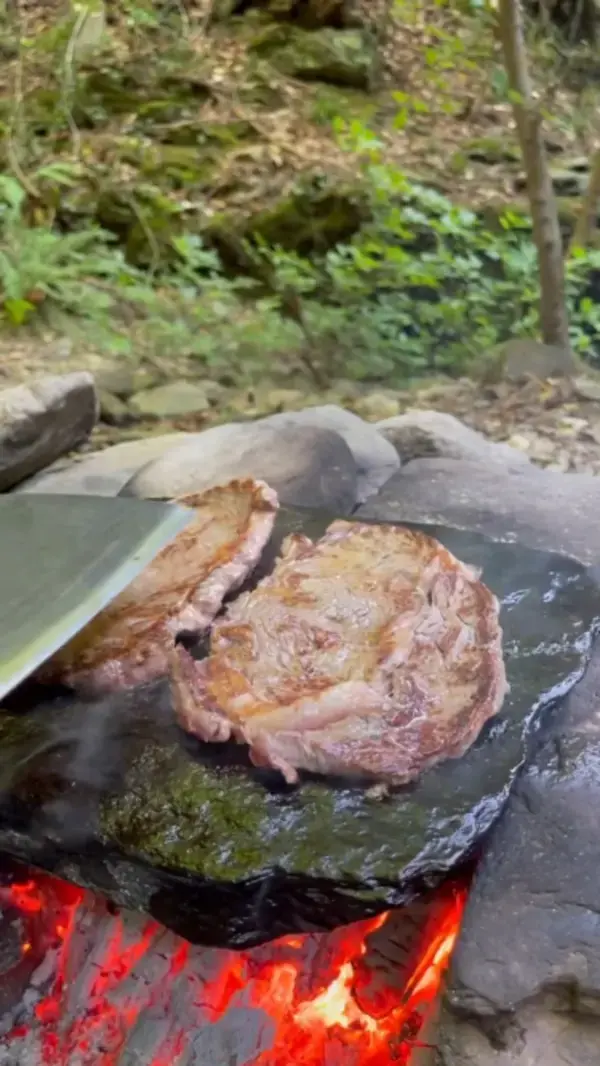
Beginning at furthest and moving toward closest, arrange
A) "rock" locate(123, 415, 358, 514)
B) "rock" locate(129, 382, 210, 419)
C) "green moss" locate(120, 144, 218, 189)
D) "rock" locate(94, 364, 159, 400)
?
"green moss" locate(120, 144, 218, 189) → "rock" locate(94, 364, 159, 400) → "rock" locate(129, 382, 210, 419) → "rock" locate(123, 415, 358, 514)

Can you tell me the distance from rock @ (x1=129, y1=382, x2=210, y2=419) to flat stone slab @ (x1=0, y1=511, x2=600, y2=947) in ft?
8.26

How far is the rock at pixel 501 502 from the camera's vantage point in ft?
7.82

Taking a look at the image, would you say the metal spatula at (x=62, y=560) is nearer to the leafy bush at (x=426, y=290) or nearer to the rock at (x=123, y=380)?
the rock at (x=123, y=380)

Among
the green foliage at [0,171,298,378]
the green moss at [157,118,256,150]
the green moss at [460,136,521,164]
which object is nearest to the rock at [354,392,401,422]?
the green foliage at [0,171,298,378]

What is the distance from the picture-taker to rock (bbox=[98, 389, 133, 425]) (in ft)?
12.9

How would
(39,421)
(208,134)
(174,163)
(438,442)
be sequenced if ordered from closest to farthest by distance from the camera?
(39,421)
(438,442)
(174,163)
(208,134)

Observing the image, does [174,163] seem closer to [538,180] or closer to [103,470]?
[538,180]

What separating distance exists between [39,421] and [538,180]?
8.67 ft

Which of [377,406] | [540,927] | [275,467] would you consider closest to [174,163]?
[377,406]

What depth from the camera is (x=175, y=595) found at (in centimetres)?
182

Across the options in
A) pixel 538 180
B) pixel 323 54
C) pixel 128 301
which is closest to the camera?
pixel 538 180

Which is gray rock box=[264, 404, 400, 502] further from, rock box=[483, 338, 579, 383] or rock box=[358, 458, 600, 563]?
rock box=[483, 338, 579, 383]

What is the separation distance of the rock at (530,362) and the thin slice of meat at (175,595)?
234cm

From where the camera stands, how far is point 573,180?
5.90 m
